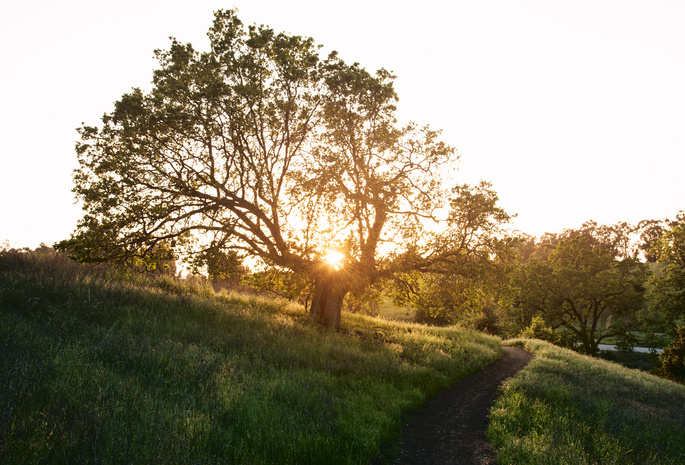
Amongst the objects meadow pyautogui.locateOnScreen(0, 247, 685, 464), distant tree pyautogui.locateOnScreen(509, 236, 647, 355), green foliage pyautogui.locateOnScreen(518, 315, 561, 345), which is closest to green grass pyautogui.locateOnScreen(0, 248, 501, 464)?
meadow pyautogui.locateOnScreen(0, 247, 685, 464)

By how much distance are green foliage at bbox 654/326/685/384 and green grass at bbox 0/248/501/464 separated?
2201 cm

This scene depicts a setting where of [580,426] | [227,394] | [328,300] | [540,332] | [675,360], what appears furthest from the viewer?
[540,332]

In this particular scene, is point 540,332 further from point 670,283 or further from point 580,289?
point 670,283

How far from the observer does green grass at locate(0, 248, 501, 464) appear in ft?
13.1

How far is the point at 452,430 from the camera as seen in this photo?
26.3ft

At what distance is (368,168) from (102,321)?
43.5ft

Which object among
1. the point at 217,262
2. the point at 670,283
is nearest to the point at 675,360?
the point at 670,283

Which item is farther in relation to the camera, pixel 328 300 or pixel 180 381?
pixel 328 300

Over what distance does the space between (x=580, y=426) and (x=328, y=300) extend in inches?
494

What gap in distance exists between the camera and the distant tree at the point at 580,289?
35.3 meters

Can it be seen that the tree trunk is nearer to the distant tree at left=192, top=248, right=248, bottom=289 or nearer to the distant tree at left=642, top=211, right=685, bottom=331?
the distant tree at left=192, top=248, right=248, bottom=289

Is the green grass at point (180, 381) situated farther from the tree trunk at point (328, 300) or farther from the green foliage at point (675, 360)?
the green foliage at point (675, 360)

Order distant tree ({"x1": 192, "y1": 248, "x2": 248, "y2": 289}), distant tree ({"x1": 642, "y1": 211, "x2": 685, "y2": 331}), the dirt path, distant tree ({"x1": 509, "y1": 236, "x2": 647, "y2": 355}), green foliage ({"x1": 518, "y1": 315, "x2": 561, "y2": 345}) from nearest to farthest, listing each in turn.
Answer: the dirt path < distant tree ({"x1": 192, "y1": 248, "x2": 248, "y2": 289}) < distant tree ({"x1": 642, "y1": 211, "x2": 685, "y2": 331}) < distant tree ({"x1": 509, "y1": 236, "x2": 647, "y2": 355}) < green foliage ({"x1": 518, "y1": 315, "x2": 561, "y2": 345})

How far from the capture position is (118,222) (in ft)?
46.2
